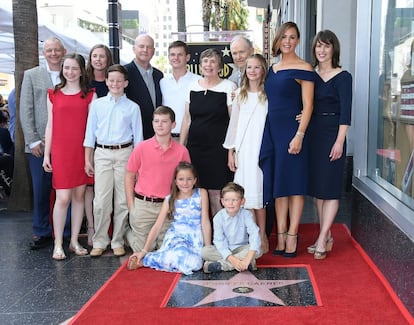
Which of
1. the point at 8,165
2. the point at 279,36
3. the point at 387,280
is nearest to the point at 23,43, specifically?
the point at 8,165

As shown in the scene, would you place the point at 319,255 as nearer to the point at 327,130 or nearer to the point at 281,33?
the point at 327,130

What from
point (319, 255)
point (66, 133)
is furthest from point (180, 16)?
point (319, 255)

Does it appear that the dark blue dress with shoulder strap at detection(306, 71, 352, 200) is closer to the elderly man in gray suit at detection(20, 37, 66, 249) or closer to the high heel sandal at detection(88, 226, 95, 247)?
the high heel sandal at detection(88, 226, 95, 247)

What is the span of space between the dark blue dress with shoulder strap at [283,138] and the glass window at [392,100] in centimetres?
64

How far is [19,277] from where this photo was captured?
4285 mm

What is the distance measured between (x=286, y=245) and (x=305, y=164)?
713 millimetres

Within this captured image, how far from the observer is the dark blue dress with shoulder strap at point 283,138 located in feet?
14.0

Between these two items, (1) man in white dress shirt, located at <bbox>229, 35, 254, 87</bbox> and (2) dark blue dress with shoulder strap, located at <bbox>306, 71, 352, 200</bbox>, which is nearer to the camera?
(2) dark blue dress with shoulder strap, located at <bbox>306, 71, 352, 200</bbox>

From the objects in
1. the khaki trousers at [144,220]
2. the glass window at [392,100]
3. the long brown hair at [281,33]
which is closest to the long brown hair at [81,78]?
the khaki trousers at [144,220]

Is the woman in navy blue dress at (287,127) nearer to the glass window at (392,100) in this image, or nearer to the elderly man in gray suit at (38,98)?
the glass window at (392,100)

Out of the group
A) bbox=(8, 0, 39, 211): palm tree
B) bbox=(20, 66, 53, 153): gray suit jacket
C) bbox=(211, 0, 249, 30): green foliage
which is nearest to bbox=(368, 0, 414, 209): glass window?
bbox=(20, 66, 53, 153): gray suit jacket

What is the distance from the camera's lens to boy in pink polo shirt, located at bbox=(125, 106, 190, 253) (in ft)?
15.1

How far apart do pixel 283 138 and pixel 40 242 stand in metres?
2.59

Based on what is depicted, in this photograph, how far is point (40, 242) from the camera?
17.0 feet
